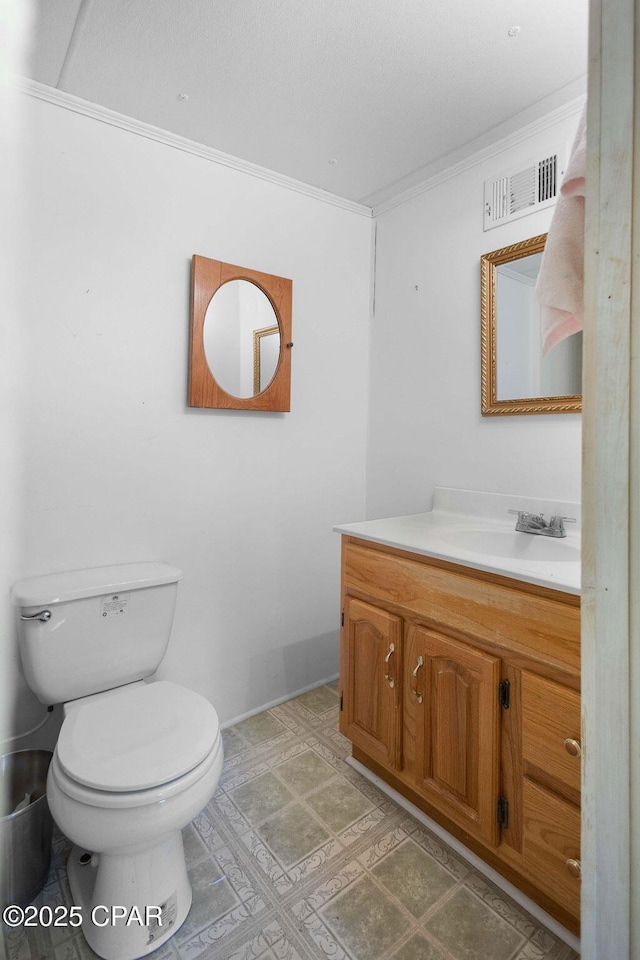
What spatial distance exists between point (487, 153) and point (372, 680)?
6.24 ft

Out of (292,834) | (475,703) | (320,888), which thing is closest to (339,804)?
(292,834)

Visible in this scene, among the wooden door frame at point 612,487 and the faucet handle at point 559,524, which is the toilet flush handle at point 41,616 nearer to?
the wooden door frame at point 612,487

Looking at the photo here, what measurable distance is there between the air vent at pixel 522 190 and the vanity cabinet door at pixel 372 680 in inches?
56.7

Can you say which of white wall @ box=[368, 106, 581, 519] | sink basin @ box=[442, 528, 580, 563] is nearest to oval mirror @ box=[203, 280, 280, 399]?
white wall @ box=[368, 106, 581, 519]

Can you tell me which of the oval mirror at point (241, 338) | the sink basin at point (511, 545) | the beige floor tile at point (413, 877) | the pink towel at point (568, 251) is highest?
the oval mirror at point (241, 338)

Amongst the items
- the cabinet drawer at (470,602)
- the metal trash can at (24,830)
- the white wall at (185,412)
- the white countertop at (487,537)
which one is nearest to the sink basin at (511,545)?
the white countertop at (487,537)

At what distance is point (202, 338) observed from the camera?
70.6 inches

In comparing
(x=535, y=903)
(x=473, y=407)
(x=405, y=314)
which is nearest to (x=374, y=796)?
(x=535, y=903)

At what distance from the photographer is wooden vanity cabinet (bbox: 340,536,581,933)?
1081 mm

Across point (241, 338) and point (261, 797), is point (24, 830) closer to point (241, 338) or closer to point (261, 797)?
point (261, 797)

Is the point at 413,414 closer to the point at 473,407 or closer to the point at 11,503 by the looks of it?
the point at 473,407

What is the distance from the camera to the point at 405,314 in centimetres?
214

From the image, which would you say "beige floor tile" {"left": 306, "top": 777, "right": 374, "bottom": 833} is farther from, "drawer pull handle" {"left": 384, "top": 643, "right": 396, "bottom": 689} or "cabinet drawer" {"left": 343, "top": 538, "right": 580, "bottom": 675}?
"cabinet drawer" {"left": 343, "top": 538, "right": 580, "bottom": 675}

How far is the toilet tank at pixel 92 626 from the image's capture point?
53.9 inches
